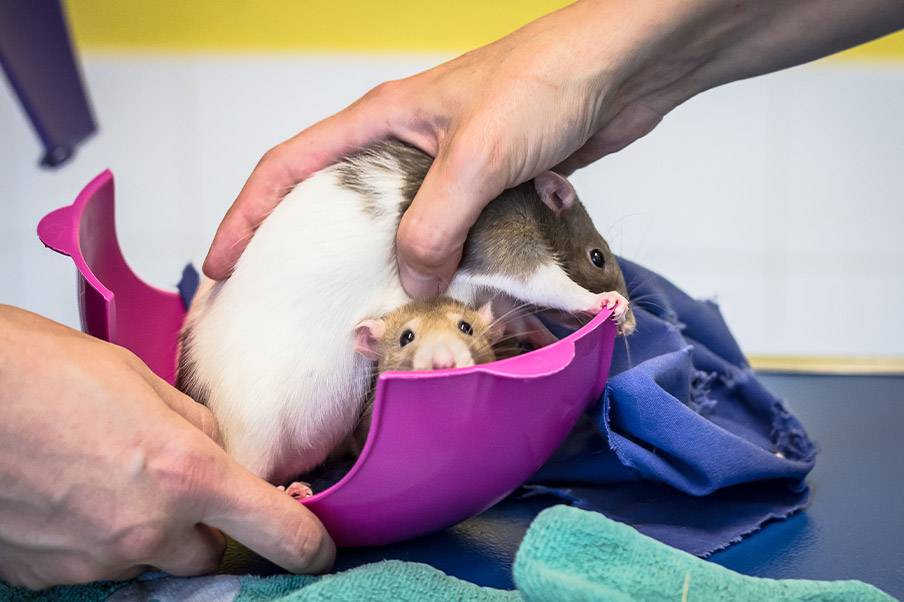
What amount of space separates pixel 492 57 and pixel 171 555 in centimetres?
83

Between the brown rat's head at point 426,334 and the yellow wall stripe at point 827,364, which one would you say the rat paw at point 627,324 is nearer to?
the brown rat's head at point 426,334

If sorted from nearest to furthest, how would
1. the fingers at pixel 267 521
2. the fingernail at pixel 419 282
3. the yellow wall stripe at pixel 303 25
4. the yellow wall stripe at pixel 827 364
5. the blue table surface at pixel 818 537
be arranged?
the fingers at pixel 267 521, the blue table surface at pixel 818 537, the fingernail at pixel 419 282, the yellow wall stripe at pixel 827 364, the yellow wall stripe at pixel 303 25

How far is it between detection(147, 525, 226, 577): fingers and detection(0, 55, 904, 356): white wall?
202 centimetres

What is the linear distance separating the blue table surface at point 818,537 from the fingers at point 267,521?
0.44 feet

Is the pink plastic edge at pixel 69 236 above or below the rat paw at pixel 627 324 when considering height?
above

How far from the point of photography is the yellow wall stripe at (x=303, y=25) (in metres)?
3.04

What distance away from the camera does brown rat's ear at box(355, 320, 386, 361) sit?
1.52 m

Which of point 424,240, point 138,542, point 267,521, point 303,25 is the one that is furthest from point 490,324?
point 303,25

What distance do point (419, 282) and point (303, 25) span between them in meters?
1.89

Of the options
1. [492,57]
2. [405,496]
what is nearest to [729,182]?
[492,57]

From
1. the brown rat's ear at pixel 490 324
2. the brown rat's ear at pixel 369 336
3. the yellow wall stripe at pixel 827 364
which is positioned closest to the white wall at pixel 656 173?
the yellow wall stripe at pixel 827 364

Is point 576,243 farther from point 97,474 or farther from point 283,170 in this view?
point 97,474

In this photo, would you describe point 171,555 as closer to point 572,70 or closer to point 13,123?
point 572,70

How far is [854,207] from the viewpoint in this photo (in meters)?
3.30
